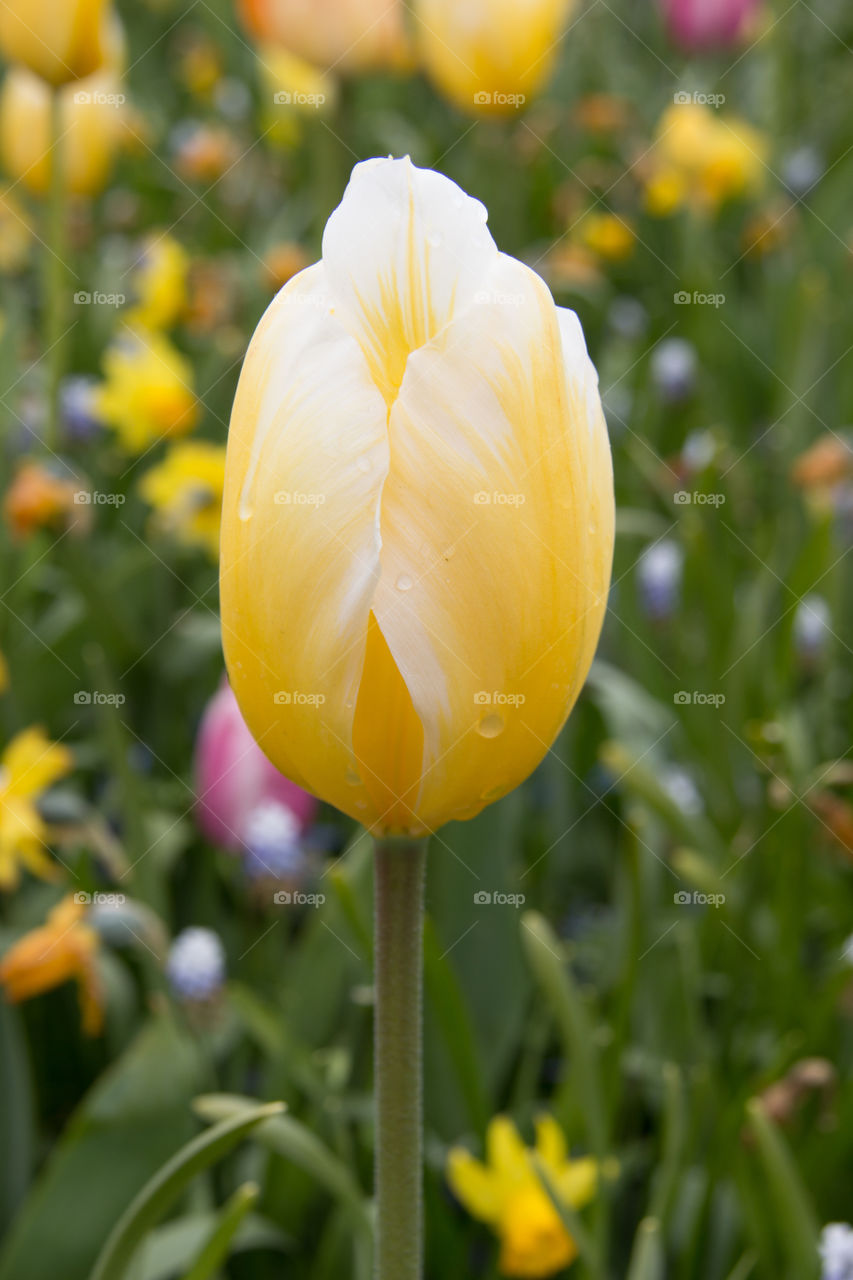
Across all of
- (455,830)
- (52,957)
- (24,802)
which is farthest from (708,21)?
(52,957)

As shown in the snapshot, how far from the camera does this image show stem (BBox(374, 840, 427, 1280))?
21.1 inches

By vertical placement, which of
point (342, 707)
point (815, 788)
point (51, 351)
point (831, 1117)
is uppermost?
point (342, 707)

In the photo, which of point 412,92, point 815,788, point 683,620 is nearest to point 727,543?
point 683,620

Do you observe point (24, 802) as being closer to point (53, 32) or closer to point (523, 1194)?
point (523, 1194)

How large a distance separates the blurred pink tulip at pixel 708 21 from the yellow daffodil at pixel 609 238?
0.78 metres

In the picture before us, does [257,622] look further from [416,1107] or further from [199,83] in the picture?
[199,83]

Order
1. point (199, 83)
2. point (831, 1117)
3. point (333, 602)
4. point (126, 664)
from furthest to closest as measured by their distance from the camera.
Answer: point (199, 83) < point (126, 664) < point (831, 1117) < point (333, 602)

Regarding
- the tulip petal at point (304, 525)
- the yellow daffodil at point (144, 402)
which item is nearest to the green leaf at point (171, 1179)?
the tulip petal at point (304, 525)

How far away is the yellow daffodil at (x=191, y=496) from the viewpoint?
1.54 meters

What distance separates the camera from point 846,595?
1.52 m

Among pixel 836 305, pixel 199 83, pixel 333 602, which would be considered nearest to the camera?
pixel 333 602

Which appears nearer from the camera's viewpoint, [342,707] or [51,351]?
[342,707]

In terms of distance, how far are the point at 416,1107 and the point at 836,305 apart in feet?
6.22

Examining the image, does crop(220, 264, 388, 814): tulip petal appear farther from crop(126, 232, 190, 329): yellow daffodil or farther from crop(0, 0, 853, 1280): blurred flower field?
crop(126, 232, 190, 329): yellow daffodil
